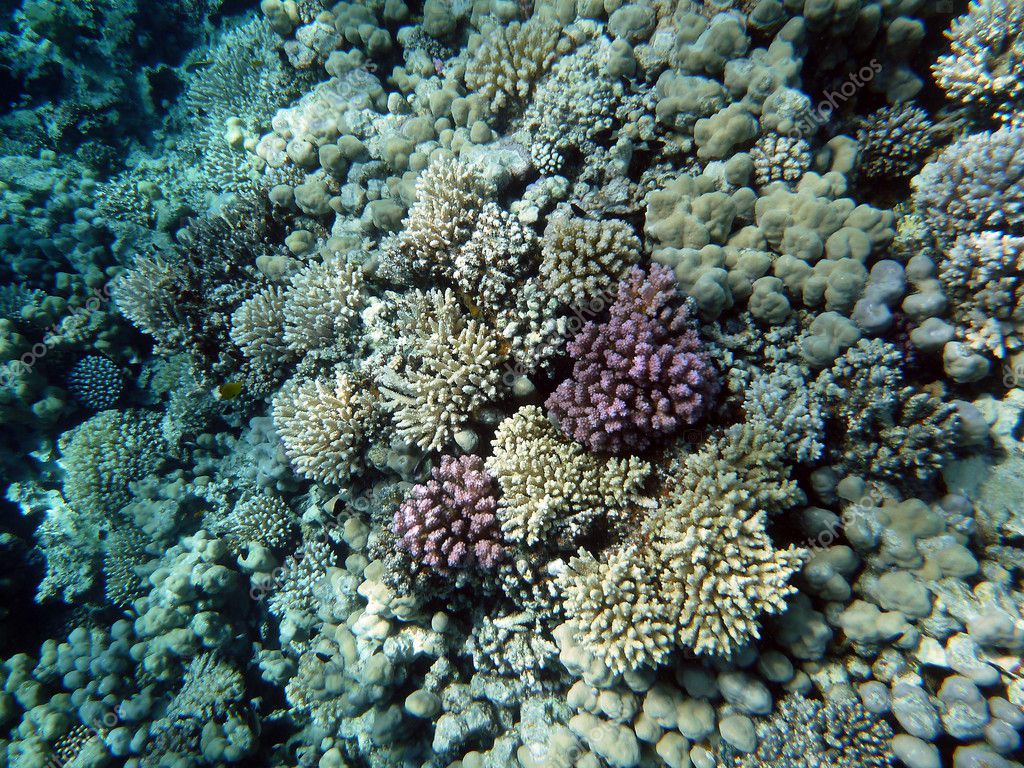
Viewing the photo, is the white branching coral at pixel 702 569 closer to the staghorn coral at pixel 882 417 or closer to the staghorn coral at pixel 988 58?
the staghorn coral at pixel 882 417

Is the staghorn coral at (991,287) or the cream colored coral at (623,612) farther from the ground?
the staghorn coral at (991,287)

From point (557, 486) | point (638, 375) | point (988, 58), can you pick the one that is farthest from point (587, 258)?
point (988, 58)

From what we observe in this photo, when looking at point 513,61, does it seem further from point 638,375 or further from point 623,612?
point 623,612

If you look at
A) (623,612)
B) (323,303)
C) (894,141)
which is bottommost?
(623,612)

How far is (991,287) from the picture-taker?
3.33 meters

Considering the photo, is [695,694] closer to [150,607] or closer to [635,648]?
[635,648]

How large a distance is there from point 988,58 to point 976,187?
3.66 feet

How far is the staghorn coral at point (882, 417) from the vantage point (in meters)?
3.29

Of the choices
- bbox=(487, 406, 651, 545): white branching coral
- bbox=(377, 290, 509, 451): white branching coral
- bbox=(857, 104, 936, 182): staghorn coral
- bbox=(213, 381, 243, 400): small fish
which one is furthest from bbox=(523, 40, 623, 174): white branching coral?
bbox=(213, 381, 243, 400): small fish

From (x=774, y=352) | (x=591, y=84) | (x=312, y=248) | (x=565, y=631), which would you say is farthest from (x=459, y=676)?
(x=591, y=84)

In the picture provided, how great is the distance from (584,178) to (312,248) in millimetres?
2989

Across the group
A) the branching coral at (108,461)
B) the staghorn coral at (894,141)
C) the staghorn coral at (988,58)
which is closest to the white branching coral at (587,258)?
the staghorn coral at (894,141)

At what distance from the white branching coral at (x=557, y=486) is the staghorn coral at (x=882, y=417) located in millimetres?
1363

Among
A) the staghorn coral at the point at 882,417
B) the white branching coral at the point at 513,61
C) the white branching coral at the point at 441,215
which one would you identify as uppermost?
the white branching coral at the point at 513,61
